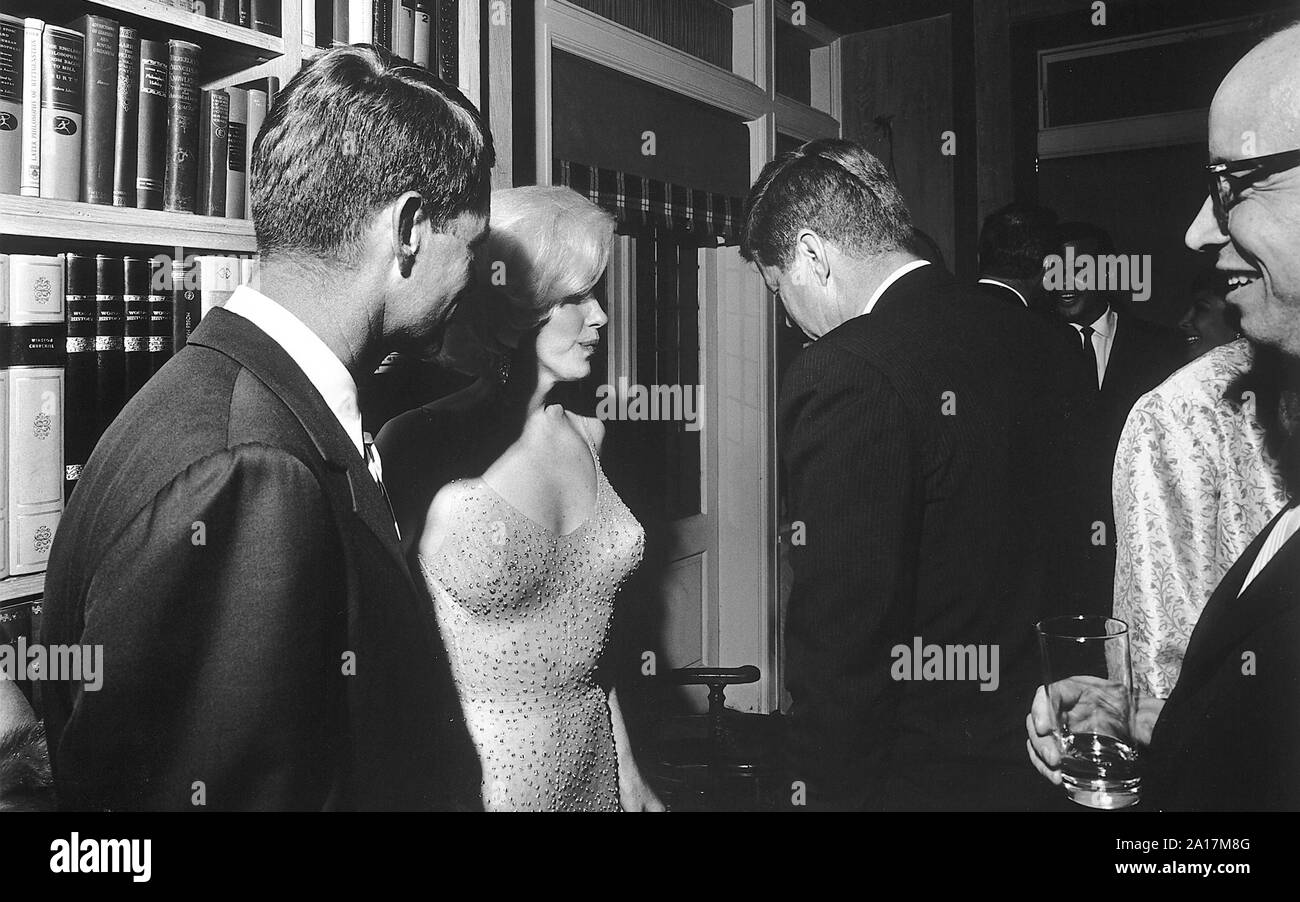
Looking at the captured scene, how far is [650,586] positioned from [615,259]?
1063 millimetres

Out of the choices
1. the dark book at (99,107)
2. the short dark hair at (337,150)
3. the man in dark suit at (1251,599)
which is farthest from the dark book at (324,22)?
the man in dark suit at (1251,599)

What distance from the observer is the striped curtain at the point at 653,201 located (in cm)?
212

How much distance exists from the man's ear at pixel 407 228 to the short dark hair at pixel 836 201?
739 millimetres

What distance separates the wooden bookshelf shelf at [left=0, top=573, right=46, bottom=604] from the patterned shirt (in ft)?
4.69

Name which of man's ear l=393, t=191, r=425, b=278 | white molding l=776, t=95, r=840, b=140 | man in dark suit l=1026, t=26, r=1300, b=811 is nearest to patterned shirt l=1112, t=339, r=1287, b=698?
man in dark suit l=1026, t=26, r=1300, b=811

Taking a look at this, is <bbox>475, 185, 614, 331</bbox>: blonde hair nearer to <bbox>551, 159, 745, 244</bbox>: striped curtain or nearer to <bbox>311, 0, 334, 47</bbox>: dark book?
<bbox>311, 0, 334, 47</bbox>: dark book

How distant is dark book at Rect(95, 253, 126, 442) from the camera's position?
3.67 ft

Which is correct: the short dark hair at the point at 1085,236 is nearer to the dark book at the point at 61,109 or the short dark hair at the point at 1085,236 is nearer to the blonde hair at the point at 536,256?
the blonde hair at the point at 536,256

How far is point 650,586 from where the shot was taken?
9.43ft

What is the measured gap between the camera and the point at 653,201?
237 centimetres

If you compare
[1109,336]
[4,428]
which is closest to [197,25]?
[4,428]

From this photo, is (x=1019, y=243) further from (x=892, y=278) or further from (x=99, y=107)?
(x=99, y=107)
